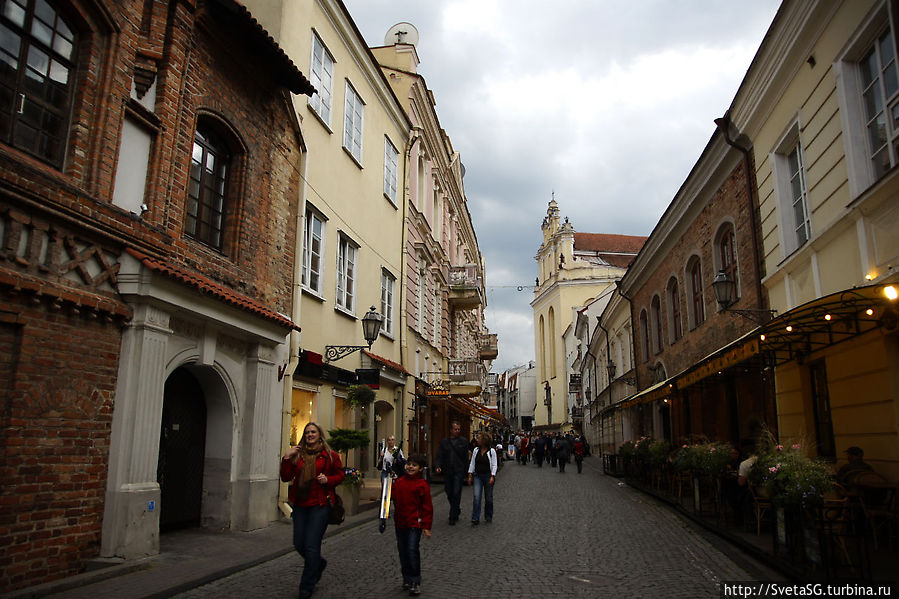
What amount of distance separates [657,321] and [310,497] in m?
20.1

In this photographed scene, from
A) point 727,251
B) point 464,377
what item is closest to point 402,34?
point 464,377

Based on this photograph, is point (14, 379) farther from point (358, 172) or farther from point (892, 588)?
point (358, 172)

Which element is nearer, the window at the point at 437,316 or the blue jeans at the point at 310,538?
the blue jeans at the point at 310,538

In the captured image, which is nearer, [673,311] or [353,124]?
[353,124]

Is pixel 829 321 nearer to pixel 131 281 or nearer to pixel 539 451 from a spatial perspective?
pixel 131 281

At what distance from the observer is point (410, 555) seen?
6754mm

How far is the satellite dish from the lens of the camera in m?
25.6

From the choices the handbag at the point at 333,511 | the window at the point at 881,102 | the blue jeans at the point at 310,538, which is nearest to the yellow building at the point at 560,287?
the window at the point at 881,102

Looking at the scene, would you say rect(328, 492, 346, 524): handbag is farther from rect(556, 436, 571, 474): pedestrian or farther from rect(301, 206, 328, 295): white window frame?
rect(556, 436, 571, 474): pedestrian

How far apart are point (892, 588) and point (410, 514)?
4.61 metres

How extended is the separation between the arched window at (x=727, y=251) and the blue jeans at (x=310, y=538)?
1172 cm

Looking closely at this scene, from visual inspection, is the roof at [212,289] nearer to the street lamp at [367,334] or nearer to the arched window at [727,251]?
the street lamp at [367,334]

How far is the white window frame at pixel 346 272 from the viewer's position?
1577 centimetres

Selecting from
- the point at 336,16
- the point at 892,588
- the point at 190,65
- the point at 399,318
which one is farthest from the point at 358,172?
the point at 892,588
